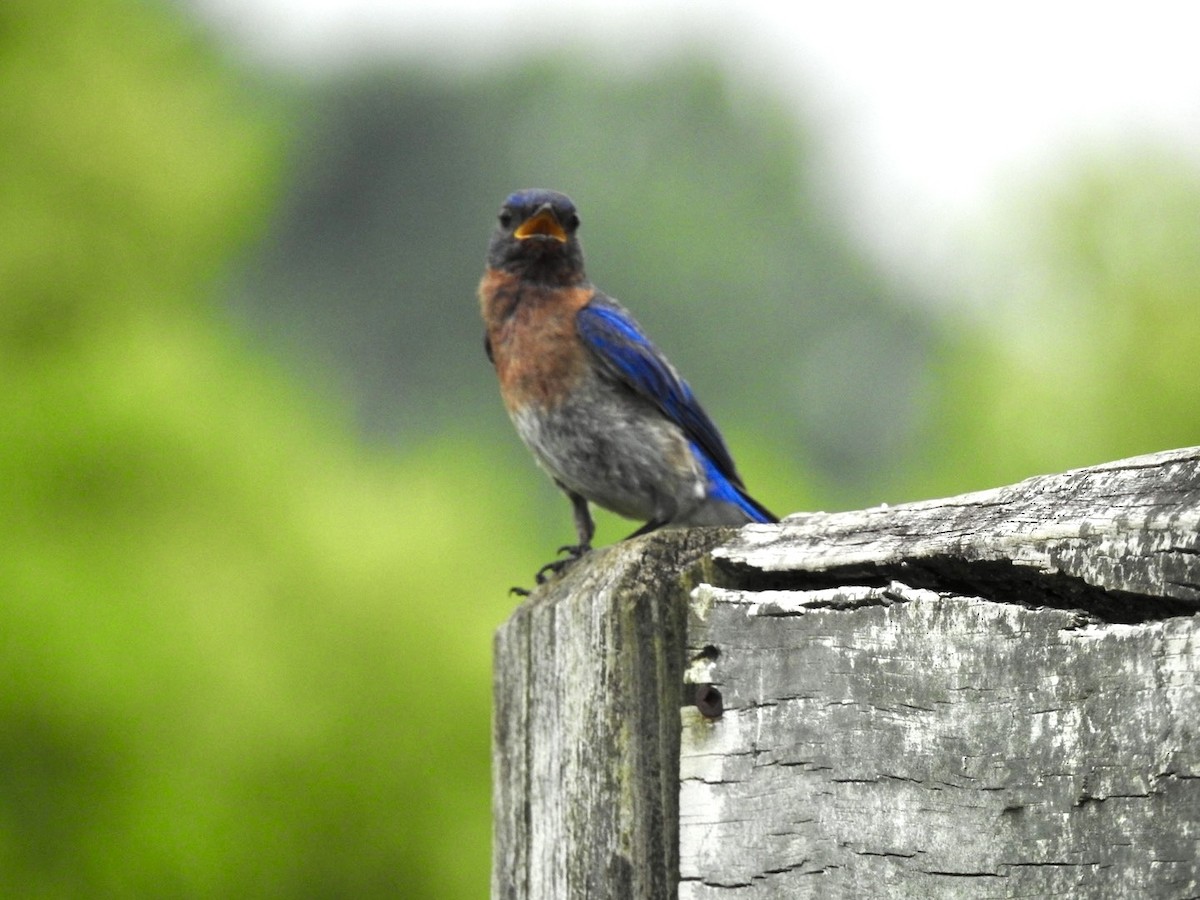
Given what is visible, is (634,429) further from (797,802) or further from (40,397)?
(40,397)

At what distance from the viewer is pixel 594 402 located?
15.6ft

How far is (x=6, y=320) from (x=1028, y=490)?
395 inches

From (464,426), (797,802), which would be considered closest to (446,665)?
(797,802)

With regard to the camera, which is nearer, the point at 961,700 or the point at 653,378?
the point at 961,700

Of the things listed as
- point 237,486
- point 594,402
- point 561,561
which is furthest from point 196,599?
point 561,561

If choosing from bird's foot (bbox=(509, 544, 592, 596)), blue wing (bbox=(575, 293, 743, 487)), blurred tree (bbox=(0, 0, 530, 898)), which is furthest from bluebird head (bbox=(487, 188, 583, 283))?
blurred tree (bbox=(0, 0, 530, 898))

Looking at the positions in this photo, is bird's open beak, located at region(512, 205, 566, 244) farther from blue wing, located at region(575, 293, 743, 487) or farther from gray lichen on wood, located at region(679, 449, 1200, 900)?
gray lichen on wood, located at region(679, 449, 1200, 900)

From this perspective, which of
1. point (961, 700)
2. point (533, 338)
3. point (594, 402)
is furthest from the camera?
point (533, 338)

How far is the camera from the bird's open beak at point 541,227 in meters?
5.04

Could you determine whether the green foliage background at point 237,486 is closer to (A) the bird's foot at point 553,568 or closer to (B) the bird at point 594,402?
(B) the bird at point 594,402

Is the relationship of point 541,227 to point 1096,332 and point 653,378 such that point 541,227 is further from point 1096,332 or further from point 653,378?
point 1096,332

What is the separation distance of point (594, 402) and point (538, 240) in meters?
0.64

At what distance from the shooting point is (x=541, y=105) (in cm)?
3269

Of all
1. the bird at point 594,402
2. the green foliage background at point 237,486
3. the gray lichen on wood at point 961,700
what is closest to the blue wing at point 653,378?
the bird at point 594,402
